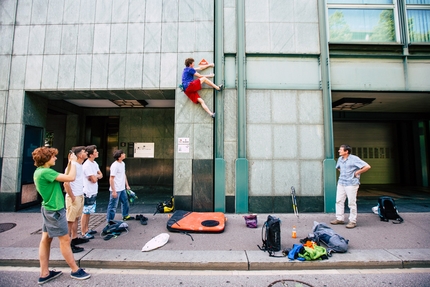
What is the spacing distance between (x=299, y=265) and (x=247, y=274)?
1007mm

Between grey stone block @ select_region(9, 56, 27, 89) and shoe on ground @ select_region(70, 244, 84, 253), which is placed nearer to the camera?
shoe on ground @ select_region(70, 244, 84, 253)

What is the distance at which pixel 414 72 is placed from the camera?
25.0ft

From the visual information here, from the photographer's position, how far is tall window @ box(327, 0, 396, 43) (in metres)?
7.79

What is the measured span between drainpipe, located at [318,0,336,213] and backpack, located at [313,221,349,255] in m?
2.48

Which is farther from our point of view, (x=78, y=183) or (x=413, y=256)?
(x=78, y=183)

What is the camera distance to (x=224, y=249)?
14.3ft

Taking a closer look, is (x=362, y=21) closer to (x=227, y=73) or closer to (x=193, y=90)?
(x=227, y=73)

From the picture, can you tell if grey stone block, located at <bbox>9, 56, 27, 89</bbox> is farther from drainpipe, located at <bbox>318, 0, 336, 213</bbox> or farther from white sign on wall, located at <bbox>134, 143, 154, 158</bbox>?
drainpipe, located at <bbox>318, 0, 336, 213</bbox>

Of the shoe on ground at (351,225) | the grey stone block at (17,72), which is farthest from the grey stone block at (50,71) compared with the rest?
the shoe on ground at (351,225)

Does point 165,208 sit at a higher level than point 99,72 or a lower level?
lower

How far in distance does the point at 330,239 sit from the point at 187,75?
5.85 meters

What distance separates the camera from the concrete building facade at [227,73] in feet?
23.1

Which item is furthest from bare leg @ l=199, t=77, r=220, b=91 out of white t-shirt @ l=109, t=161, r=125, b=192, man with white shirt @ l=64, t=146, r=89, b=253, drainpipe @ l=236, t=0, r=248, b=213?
man with white shirt @ l=64, t=146, r=89, b=253

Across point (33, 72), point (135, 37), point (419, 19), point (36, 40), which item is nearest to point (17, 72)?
point (33, 72)
